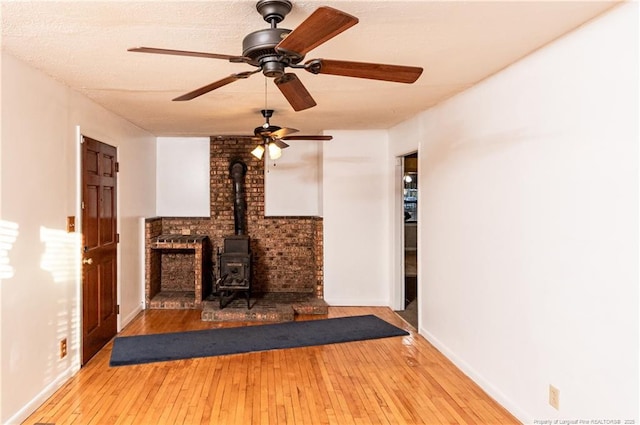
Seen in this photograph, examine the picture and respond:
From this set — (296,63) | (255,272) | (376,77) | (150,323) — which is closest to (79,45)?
(296,63)

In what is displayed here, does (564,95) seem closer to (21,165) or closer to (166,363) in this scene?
(21,165)

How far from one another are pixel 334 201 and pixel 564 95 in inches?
134

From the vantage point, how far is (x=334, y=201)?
210 inches

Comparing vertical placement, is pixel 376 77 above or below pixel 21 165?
above

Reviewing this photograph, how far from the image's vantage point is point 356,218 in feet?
17.5

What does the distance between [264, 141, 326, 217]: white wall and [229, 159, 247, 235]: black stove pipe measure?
1.23ft

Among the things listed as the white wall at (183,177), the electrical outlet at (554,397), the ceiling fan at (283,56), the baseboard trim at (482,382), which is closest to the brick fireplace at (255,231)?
the white wall at (183,177)

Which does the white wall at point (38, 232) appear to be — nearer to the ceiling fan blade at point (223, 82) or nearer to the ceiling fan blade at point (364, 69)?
the ceiling fan blade at point (223, 82)

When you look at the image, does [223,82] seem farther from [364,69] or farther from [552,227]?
[552,227]

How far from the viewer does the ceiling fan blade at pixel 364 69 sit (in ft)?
5.65

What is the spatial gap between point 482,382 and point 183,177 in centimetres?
473

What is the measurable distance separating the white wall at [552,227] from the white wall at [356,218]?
1824 millimetres

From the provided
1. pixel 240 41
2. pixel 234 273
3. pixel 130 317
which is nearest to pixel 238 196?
pixel 234 273

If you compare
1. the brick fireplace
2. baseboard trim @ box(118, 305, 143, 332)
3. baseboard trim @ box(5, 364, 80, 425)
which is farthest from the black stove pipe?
baseboard trim @ box(5, 364, 80, 425)
